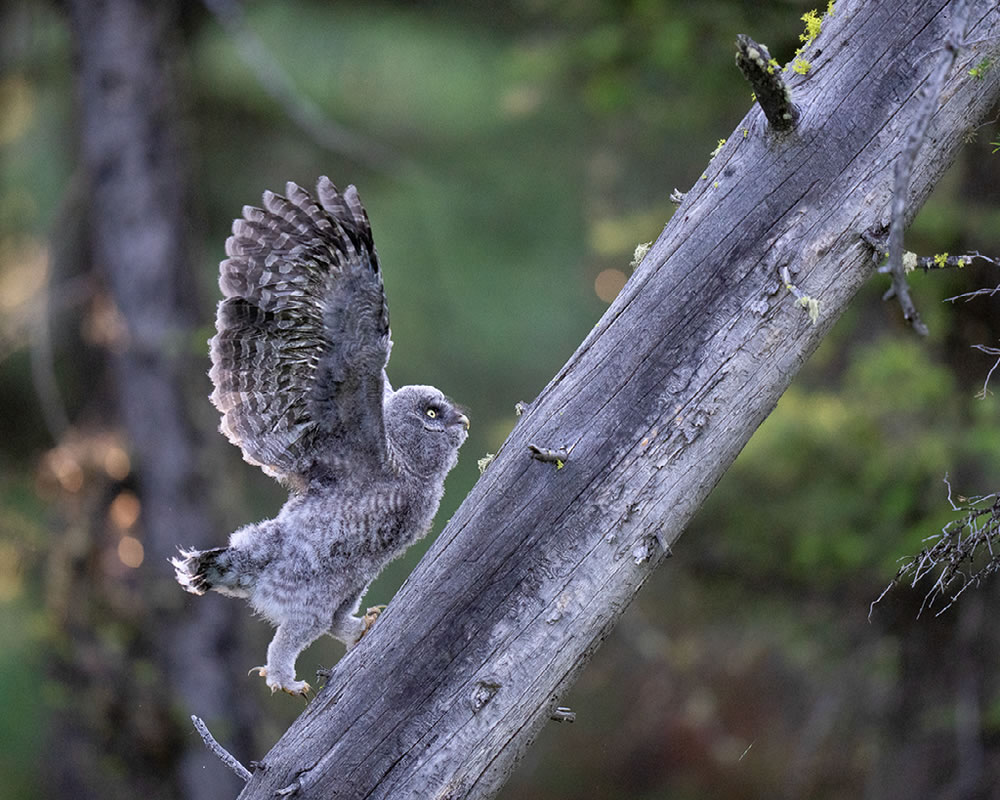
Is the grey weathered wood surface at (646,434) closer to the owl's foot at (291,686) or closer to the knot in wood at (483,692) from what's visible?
the knot in wood at (483,692)

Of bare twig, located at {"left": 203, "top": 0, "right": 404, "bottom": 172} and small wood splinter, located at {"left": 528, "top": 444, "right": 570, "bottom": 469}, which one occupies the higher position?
bare twig, located at {"left": 203, "top": 0, "right": 404, "bottom": 172}

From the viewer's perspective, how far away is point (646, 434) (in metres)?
2.25

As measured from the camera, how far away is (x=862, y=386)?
452 centimetres

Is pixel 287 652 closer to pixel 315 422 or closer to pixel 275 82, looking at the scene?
pixel 315 422

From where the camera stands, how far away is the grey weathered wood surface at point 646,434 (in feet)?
7.32

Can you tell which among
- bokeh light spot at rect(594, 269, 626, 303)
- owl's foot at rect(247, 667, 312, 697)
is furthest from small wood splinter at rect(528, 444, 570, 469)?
bokeh light spot at rect(594, 269, 626, 303)

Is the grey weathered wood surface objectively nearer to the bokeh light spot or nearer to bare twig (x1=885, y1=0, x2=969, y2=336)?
bare twig (x1=885, y1=0, x2=969, y2=336)

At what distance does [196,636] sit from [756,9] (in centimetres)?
470

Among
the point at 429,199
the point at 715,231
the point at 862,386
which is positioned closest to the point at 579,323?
the point at 429,199

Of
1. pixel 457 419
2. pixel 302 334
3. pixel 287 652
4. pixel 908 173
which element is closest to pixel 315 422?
pixel 302 334

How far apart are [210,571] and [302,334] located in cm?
79

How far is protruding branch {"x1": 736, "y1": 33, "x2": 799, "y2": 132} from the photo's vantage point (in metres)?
2.03

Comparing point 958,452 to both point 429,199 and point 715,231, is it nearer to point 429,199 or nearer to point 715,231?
point 715,231

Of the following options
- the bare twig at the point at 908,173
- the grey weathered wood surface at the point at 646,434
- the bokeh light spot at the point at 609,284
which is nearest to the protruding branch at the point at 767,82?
the grey weathered wood surface at the point at 646,434
